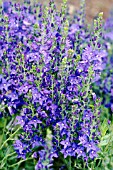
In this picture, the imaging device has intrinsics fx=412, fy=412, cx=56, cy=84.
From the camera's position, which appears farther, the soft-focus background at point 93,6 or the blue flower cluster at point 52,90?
the soft-focus background at point 93,6

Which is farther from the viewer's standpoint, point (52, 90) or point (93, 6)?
point (93, 6)

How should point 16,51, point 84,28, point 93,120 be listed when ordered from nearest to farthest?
point 93,120 → point 16,51 → point 84,28

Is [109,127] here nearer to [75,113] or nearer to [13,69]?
[75,113]

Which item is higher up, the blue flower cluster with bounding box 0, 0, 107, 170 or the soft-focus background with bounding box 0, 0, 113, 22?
the soft-focus background with bounding box 0, 0, 113, 22

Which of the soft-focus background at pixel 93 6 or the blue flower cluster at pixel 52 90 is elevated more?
the soft-focus background at pixel 93 6

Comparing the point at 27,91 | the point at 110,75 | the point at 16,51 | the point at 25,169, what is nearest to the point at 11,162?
the point at 25,169

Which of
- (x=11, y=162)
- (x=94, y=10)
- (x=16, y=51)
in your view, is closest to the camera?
(x=16, y=51)

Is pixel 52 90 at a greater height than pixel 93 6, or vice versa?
pixel 93 6

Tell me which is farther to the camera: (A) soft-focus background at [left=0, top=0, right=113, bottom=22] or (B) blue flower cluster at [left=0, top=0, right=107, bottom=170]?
(A) soft-focus background at [left=0, top=0, right=113, bottom=22]
